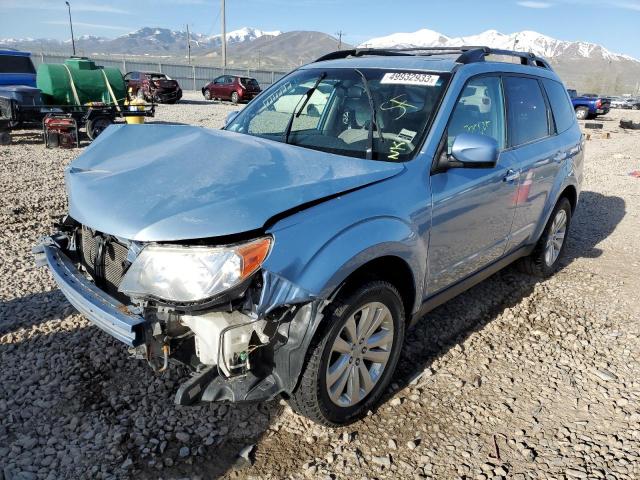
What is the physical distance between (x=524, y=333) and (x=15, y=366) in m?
3.54


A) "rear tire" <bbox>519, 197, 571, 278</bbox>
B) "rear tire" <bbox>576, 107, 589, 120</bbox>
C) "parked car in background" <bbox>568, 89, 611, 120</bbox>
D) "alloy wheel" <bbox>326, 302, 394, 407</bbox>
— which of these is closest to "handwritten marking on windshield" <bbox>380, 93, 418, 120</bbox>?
"alloy wheel" <bbox>326, 302, 394, 407</bbox>

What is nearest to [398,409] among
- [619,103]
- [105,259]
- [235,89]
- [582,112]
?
[105,259]

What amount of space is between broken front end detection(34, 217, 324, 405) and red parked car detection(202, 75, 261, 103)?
25166 millimetres

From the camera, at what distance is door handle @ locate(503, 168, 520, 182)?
3.58 meters

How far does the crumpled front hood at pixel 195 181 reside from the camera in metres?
2.16

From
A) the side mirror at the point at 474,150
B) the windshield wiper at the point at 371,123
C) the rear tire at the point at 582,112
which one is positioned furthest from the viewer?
the rear tire at the point at 582,112

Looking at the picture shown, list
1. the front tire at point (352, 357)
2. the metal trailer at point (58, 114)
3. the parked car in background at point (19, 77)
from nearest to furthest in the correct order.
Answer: the front tire at point (352, 357), the metal trailer at point (58, 114), the parked car in background at point (19, 77)

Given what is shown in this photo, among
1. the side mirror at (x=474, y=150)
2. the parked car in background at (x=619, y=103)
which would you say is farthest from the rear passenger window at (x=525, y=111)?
the parked car in background at (x=619, y=103)

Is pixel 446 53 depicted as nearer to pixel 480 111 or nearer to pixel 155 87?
pixel 480 111

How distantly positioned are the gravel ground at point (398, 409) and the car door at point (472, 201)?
0.62 m

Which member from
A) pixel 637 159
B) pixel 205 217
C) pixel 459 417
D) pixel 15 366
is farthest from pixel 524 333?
pixel 637 159

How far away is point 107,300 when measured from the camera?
2377mm

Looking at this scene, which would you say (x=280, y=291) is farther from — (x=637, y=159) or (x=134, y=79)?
(x=134, y=79)

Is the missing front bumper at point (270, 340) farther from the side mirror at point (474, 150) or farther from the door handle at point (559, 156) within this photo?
the door handle at point (559, 156)
